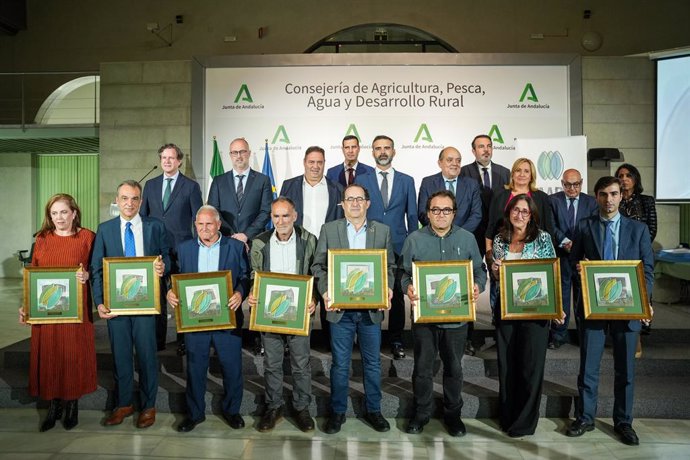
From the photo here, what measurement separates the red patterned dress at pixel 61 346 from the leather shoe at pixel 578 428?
3.06 meters

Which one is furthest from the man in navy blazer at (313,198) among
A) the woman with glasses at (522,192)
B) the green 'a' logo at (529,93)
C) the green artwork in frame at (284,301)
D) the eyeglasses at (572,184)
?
the green 'a' logo at (529,93)

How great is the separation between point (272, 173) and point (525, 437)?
4285mm

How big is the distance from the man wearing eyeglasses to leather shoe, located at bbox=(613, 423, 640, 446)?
0.93m

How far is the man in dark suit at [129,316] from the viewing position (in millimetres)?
3564

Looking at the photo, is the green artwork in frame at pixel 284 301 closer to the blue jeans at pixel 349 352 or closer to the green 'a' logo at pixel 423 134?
the blue jeans at pixel 349 352

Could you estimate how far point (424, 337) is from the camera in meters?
3.46

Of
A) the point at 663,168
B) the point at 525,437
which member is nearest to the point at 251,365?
the point at 525,437

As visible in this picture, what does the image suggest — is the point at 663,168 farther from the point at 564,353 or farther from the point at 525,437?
the point at 525,437

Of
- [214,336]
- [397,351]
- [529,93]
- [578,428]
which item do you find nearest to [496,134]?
[529,93]

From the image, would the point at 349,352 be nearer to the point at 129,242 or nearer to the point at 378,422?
the point at 378,422

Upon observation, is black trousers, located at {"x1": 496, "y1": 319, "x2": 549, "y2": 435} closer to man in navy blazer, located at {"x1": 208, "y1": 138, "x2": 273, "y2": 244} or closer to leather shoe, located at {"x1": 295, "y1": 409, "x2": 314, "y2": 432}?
leather shoe, located at {"x1": 295, "y1": 409, "x2": 314, "y2": 432}

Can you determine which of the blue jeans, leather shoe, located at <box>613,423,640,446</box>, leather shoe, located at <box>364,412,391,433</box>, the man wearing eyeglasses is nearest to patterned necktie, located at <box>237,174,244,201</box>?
the blue jeans

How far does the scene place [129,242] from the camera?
11.9ft

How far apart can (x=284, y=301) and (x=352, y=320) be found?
44 cm
